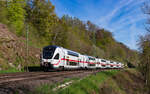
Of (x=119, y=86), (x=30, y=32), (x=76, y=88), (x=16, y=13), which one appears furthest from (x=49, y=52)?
(x=30, y=32)

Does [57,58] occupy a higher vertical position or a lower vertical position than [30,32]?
lower

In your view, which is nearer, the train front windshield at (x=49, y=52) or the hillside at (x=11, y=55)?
the train front windshield at (x=49, y=52)

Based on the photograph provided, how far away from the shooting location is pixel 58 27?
53.5 metres

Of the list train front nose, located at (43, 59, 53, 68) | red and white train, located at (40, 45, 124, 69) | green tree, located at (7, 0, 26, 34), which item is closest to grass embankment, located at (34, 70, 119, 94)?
train front nose, located at (43, 59, 53, 68)

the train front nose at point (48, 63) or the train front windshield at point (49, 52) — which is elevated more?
the train front windshield at point (49, 52)

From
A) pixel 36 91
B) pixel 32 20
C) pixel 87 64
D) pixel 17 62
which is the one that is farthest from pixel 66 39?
pixel 36 91

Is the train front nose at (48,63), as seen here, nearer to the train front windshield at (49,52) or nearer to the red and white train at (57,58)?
the red and white train at (57,58)

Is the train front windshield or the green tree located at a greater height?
the green tree

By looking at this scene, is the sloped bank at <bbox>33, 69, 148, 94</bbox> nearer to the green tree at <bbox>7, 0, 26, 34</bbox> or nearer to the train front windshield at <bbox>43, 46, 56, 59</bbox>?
the train front windshield at <bbox>43, 46, 56, 59</bbox>

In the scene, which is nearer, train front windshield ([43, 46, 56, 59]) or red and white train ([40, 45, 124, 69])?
red and white train ([40, 45, 124, 69])

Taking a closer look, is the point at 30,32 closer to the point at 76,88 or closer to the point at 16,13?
the point at 16,13

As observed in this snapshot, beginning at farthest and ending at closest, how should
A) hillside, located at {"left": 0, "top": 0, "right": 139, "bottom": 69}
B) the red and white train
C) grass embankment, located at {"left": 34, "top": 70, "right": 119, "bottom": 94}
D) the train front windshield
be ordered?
hillside, located at {"left": 0, "top": 0, "right": 139, "bottom": 69}, the train front windshield, the red and white train, grass embankment, located at {"left": 34, "top": 70, "right": 119, "bottom": 94}

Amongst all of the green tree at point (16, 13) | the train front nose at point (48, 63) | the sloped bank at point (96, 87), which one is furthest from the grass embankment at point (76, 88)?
the green tree at point (16, 13)

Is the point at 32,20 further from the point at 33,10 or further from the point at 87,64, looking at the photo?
the point at 87,64
